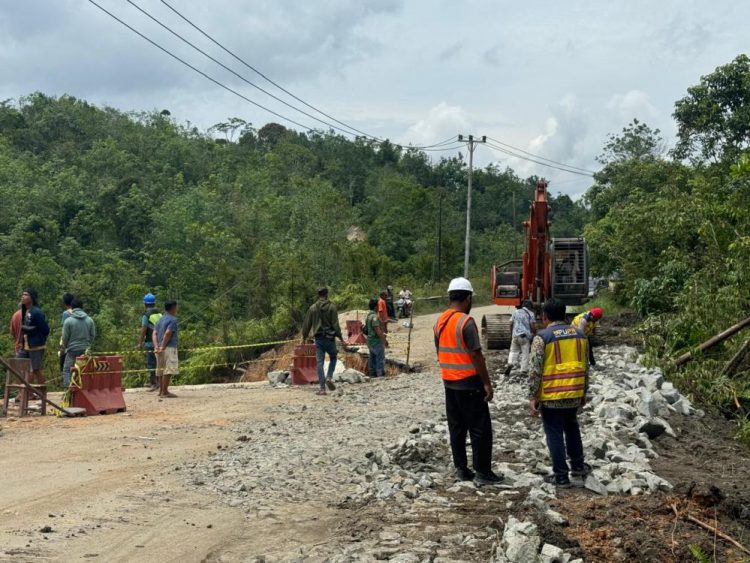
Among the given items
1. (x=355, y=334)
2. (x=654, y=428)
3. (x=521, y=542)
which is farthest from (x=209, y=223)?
(x=521, y=542)

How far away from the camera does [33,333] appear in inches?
529

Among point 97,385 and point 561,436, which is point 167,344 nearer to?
point 97,385

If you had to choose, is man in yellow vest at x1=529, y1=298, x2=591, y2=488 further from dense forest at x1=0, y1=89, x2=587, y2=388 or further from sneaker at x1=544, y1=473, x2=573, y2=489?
dense forest at x1=0, y1=89, x2=587, y2=388

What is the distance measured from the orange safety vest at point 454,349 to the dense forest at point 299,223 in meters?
4.42

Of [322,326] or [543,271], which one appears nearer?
[322,326]

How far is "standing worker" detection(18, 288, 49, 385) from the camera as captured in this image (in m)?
13.4

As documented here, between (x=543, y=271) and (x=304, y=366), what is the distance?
7514 mm

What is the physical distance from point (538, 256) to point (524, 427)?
11347 millimetres

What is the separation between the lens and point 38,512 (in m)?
6.92

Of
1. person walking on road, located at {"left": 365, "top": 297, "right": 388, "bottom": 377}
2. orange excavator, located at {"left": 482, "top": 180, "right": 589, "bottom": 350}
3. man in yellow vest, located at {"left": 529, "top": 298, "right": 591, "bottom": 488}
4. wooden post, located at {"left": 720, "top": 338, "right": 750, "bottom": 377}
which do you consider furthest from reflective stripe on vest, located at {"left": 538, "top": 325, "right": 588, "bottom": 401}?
orange excavator, located at {"left": 482, "top": 180, "right": 589, "bottom": 350}

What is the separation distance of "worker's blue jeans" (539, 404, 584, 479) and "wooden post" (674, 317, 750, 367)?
6.82 metres

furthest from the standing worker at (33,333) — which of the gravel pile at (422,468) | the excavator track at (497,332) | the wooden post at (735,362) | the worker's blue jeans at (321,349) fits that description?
the excavator track at (497,332)

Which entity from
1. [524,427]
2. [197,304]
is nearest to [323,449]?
[524,427]

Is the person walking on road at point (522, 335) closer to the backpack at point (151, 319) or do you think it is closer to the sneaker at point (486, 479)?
the backpack at point (151, 319)
